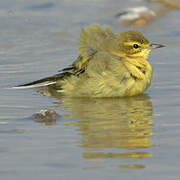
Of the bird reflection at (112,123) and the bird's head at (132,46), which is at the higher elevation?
the bird's head at (132,46)

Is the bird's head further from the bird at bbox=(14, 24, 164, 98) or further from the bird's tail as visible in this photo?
the bird's tail

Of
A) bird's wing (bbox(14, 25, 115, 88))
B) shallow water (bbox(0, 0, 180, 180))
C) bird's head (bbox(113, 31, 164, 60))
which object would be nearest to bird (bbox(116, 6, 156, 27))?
shallow water (bbox(0, 0, 180, 180))

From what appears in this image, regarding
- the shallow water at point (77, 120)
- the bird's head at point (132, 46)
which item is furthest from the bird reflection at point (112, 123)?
the bird's head at point (132, 46)

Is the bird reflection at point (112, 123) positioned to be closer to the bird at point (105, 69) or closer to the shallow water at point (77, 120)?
the shallow water at point (77, 120)

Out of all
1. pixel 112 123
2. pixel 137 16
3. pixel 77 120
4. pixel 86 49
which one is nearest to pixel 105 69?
pixel 86 49

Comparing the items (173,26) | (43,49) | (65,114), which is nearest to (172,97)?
(65,114)

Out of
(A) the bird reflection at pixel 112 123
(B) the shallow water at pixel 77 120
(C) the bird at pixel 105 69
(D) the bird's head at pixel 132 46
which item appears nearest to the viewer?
(B) the shallow water at pixel 77 120

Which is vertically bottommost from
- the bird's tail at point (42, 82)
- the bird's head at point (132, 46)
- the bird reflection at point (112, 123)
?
the bird reflection at point (112, 123)
